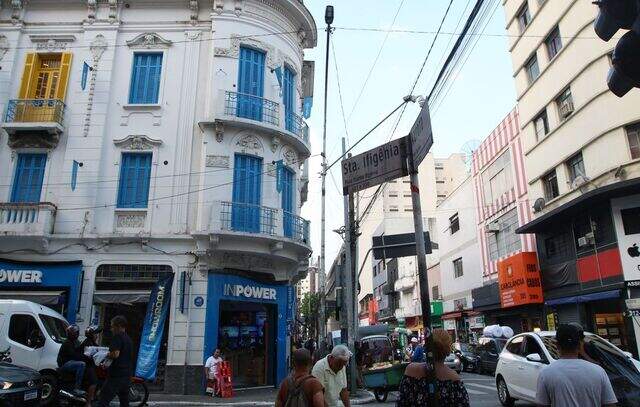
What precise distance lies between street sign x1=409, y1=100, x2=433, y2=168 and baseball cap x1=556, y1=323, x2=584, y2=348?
188 centimetres

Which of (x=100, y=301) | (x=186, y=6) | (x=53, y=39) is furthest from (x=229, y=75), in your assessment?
(x=100, y=301)

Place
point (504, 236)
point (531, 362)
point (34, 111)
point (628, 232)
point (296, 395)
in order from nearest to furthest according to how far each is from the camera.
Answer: point (296, 395) < point (531, 362) < point (34, 111) < point (628, 232) < point (504, 236)

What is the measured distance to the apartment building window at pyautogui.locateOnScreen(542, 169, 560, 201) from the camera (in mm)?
22748

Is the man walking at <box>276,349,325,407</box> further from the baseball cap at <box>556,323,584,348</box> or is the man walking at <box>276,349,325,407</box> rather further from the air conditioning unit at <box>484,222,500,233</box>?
the air conditioning unit at <box>484,222,500,233</box>

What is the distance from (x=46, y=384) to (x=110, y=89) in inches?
439

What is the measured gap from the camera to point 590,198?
1842cm

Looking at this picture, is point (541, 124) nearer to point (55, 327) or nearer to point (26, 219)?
point (55, 327)

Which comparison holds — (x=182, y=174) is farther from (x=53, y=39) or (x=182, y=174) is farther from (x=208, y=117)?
(x=53, y=39)

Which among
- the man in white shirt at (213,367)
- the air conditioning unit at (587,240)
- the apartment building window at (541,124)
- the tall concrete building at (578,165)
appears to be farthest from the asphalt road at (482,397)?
the apartment building window at (541,124)

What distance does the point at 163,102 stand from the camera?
1744cm

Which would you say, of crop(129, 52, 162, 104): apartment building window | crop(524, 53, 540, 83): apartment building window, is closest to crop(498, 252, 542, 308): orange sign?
crop(524, 53, 540, 83): apartment building window

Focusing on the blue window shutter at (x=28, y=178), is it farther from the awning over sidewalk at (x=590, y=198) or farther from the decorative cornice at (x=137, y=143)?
the awning over sidewalk at (x=590, y=198)

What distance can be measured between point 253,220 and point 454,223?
2570 centimetres

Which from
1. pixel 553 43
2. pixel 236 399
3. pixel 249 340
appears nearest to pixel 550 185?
pixel 553 43
